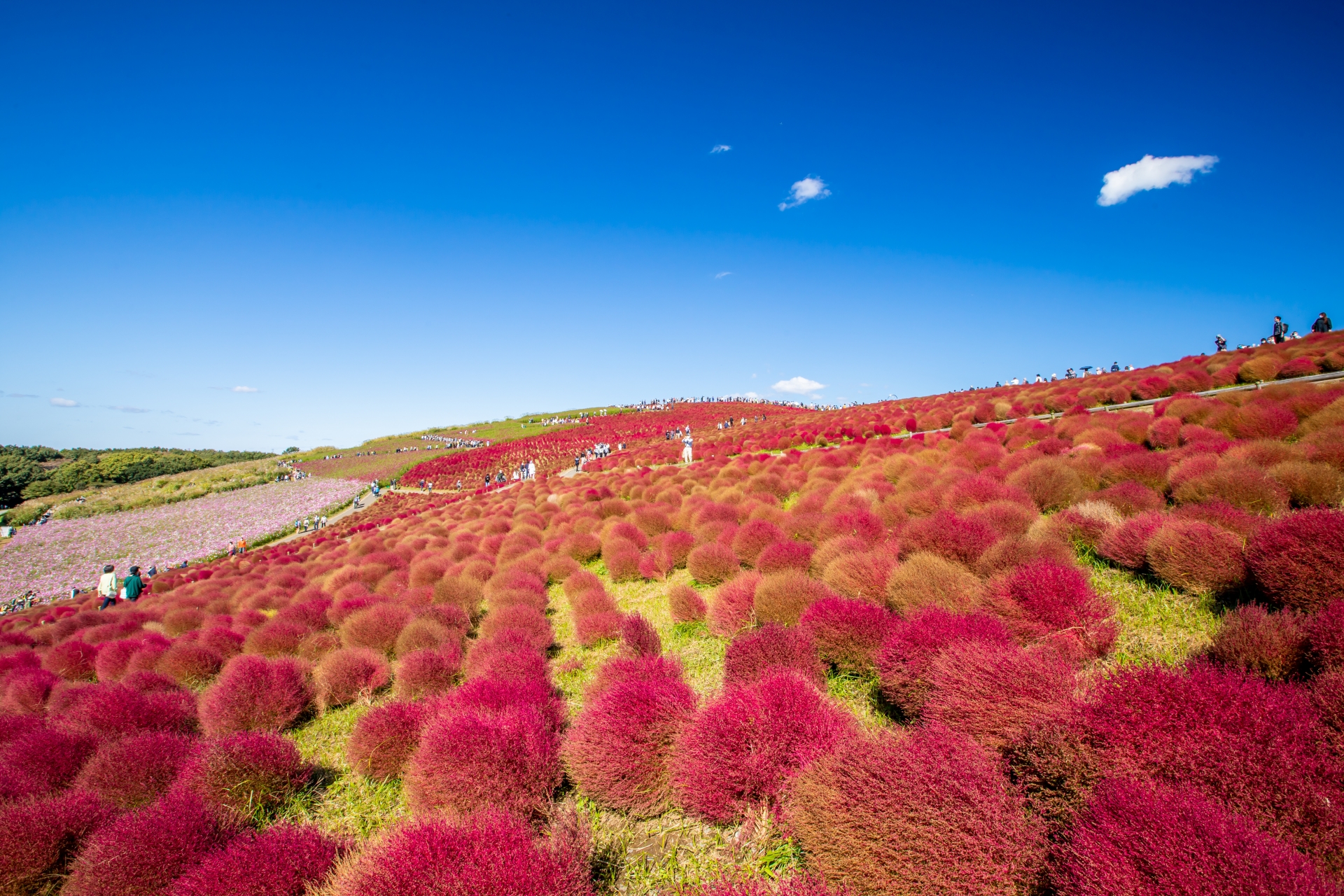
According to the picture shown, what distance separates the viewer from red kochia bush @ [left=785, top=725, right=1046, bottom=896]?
2.17 metres

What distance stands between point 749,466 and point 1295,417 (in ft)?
36.8

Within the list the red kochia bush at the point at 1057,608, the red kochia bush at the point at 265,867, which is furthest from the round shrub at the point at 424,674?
the red kochia bush at the point at 1057,608

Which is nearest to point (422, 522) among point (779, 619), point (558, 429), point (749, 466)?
point (749, 466)

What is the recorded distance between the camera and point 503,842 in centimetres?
269

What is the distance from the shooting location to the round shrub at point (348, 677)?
638 centimetres

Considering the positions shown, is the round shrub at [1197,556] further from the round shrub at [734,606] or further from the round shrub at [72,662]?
the round shrub at [72,662]

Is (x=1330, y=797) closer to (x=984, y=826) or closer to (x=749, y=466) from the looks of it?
(x=984, y=826)

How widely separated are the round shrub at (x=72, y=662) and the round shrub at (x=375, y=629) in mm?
5966

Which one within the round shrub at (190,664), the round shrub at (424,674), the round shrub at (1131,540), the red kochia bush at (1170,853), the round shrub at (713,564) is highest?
the round shrub at (1131,540)

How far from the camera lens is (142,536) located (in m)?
35.7

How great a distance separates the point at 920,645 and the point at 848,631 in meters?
0.99

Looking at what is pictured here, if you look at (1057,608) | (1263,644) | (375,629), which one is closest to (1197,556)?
(1057,608)

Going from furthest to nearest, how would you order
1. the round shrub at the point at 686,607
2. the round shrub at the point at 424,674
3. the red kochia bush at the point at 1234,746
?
the round shrub at the point at 686,607, the round shrub at the point at 424,674, the red kochia bush at the point at 1234,746

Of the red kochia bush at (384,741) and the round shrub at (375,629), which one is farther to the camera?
the round shrub at (375,629)
